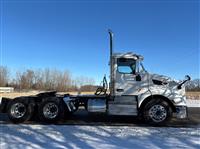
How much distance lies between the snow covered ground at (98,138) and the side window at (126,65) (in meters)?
3.23

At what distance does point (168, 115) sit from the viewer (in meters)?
12.2

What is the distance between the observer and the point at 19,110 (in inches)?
514

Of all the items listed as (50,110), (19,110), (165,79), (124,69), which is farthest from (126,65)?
(19,110)

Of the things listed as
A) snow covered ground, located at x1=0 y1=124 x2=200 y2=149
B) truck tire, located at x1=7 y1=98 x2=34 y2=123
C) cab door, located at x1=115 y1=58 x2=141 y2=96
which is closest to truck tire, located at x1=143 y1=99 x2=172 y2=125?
cab door, located at x1=115 y1=58 x2=141 y2=96

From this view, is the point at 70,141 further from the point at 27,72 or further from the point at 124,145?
the point at 27,72

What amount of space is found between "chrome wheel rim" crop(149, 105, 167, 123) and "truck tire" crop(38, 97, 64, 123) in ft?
12.1

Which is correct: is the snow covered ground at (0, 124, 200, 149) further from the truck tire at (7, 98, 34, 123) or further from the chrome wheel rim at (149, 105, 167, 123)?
the truck tire at (7, 98, 34, 123)

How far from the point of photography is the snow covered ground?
25.1 feet

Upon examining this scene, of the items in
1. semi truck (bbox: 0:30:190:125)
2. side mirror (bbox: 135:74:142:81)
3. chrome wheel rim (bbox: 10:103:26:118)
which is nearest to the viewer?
semi truck (bbox: 0:30:190:125)

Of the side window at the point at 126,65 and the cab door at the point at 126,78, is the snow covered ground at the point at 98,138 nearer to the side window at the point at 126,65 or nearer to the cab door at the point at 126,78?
the cab door at the point at 126,78

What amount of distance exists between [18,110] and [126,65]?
4.97 metres

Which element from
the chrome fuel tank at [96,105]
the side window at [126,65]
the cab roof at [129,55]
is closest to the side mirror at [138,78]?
the side window at [126,65]

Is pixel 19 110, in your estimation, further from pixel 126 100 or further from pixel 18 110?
pixel 126 100

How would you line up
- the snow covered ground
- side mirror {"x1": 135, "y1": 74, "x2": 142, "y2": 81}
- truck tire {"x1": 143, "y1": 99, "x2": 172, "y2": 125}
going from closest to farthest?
the snow covered ground → truck tire {"x1": 143, "y1": 99, "x2": 172, "y2": 125} → side mirror {"x1": 135, "y1": 74, "x2": 142, "y2": 81}
